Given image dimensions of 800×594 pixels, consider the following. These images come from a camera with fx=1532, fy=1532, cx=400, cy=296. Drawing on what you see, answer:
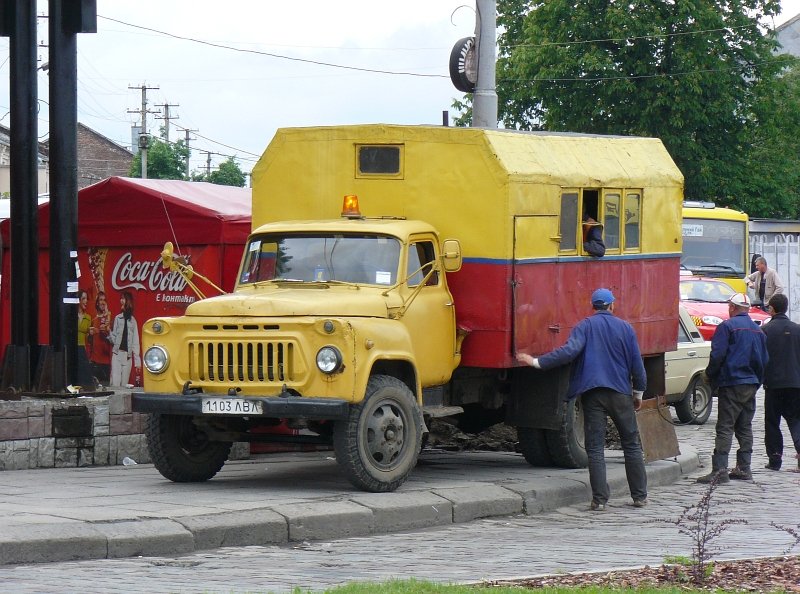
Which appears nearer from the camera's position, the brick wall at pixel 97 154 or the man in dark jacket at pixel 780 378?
the man in dark jacket at pixel 780 378

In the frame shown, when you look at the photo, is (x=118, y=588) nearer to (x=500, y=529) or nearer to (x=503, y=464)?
(x=500, y=529)

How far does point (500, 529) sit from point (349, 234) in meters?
Result: 3.08

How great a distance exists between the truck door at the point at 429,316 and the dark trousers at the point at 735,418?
3037 millimetres

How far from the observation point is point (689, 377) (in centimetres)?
2047

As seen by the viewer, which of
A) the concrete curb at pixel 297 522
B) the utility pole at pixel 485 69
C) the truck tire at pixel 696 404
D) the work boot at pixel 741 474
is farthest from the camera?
the truck tire at pixel 696 404

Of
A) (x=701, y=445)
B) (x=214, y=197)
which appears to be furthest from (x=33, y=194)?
(x=701, y=445)

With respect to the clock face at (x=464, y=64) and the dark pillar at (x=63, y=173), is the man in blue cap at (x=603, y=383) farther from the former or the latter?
the clock face at (x=464, y=64)

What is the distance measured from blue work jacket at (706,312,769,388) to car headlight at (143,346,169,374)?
17.9 feet

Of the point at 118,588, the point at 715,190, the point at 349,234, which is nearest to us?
the point at 118,588

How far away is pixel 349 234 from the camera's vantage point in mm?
13266

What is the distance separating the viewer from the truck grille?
473 inches

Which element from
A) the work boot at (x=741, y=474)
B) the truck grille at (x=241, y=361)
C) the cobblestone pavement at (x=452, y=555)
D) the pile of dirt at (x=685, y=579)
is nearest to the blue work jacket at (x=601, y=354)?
the cobblestone pavement at (x=452, y=555)

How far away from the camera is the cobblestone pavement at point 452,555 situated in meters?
8.61

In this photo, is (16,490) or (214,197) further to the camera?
(214,197)
